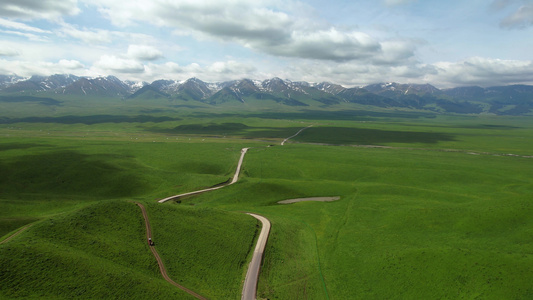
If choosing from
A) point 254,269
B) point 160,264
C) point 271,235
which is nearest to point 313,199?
point 271,235

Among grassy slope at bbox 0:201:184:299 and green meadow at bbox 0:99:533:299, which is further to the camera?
green meadow at bbox 0:99:533:299

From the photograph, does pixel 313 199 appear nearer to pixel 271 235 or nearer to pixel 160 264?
pixel 271 235

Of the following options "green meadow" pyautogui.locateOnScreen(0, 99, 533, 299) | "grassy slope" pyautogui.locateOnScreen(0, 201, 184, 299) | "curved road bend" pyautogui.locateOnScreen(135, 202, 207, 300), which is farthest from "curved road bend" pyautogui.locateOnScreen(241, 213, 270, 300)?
"grassy slope" pyautogui.locateOnScreen(0, 201, 184, 299)

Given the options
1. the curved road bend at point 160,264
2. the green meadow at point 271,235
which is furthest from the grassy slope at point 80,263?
the curved road bend at point 160,264

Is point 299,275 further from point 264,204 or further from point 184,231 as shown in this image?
point 264,204

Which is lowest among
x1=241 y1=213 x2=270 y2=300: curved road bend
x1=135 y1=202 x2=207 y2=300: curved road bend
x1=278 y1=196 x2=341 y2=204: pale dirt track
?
x1=278 y1=196 x2=341 y2=204: pale dirt track

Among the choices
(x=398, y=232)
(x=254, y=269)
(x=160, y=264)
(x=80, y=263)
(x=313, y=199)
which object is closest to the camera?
(x=80, y=263)

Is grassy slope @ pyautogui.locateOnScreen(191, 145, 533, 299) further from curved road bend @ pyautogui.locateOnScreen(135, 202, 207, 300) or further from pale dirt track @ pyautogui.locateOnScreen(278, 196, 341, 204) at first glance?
curved road bend @ pyautogui.locateOnScreen(135, 202, 207, 300)

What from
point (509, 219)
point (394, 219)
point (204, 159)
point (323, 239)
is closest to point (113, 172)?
point (204, 159)

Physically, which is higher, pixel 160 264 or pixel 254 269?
pixel 160 264

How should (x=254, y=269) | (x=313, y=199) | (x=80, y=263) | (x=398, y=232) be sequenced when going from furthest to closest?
(x=313, y=199), (x=398, y=232), (x=254, y=269), (x=80, y=263)
